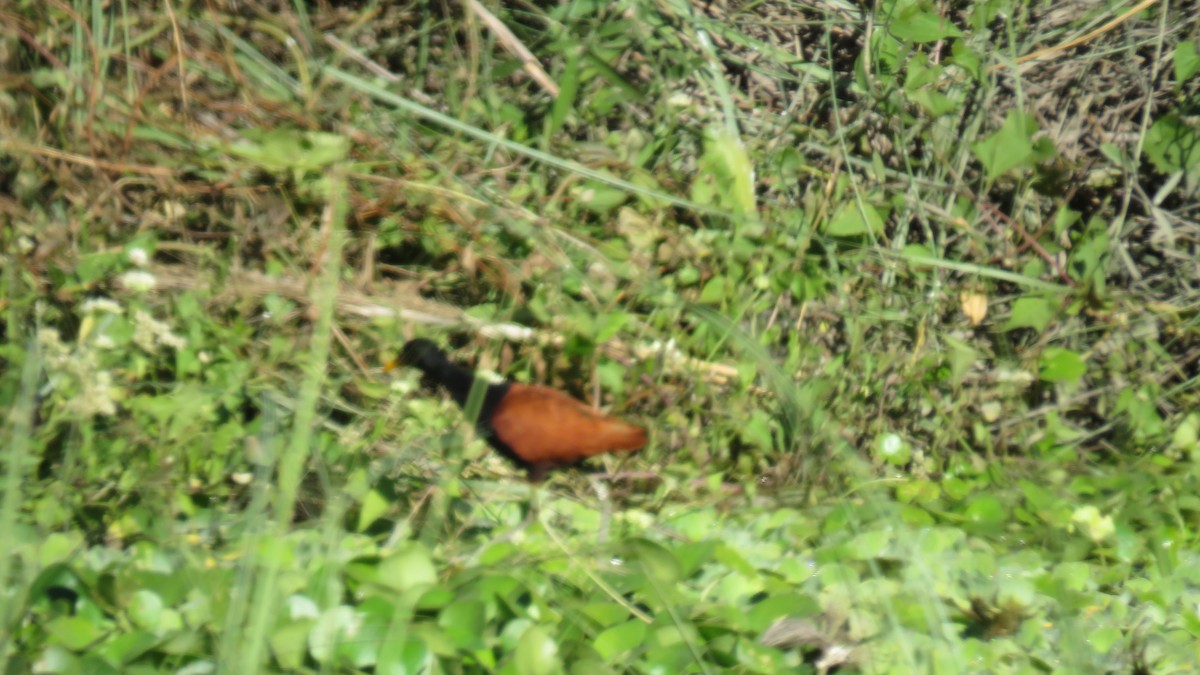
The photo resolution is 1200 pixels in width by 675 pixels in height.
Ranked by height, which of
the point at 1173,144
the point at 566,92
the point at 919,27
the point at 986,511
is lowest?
the point at 986,511

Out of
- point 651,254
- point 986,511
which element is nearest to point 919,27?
point 651,254

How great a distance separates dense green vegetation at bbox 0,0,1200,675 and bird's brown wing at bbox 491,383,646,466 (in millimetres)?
112

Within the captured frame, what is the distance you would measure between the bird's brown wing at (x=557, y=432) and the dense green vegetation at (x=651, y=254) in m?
0.11

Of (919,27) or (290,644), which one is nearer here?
(290,644)

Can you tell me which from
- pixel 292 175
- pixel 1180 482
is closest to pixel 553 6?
pixel 292 175

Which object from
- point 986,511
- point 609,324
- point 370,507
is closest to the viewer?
point 370,507

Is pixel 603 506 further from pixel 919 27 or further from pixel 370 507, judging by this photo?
pixel 919 27

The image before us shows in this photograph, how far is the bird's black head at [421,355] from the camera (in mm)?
3311

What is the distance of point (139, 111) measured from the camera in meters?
3.22

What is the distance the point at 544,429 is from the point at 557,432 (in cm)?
3

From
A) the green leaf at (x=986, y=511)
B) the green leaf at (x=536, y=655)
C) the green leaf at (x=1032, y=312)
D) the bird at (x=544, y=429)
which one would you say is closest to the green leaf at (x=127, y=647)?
the green leaf at (x=536, y=655)

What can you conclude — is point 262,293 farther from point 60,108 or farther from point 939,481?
point 939,481

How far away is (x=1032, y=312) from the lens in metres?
3.33

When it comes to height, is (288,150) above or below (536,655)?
above
